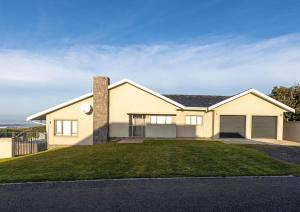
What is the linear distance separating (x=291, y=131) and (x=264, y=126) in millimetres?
3335

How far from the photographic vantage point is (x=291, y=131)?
27672 mm

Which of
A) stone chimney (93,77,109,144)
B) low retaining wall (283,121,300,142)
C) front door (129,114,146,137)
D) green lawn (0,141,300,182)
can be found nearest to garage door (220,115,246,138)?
low retaining wall (283,121,300,142)

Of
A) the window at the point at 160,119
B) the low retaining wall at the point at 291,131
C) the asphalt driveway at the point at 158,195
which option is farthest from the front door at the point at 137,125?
the asphalt driveway at the point at 158,195

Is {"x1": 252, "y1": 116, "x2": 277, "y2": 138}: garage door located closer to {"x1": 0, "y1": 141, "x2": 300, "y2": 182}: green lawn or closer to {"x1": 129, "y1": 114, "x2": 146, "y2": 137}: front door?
{"x1": 129, "y1": 114, "x2": 146, "y2": 137}: front door

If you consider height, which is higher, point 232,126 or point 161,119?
point 161,119

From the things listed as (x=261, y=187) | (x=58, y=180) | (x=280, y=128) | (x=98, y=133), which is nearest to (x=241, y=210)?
(x=261, y=187)

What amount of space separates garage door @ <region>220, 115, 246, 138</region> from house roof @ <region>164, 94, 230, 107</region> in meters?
2.05

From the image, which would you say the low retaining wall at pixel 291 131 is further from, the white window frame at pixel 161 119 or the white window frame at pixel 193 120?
the white window frame at pixel 161 119

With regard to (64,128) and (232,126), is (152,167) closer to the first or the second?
(64,128)

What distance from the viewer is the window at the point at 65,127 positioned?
25344mm

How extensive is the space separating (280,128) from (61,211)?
24.2 meters

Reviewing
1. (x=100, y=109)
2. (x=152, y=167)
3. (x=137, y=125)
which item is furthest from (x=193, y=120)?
(x=152, y=167)

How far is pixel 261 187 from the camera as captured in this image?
885cm

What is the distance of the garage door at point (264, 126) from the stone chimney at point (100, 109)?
528 inches
